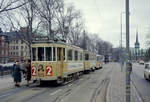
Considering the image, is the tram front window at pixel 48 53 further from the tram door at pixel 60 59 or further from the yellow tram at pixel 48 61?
the tram door at pixel 60 59

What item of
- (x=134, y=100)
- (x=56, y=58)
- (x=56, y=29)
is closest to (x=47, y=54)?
(x=56, y=58)

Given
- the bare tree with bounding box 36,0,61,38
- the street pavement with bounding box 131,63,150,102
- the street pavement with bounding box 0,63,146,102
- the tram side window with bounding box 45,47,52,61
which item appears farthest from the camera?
the bare tree with bounding box 36,0,61,38

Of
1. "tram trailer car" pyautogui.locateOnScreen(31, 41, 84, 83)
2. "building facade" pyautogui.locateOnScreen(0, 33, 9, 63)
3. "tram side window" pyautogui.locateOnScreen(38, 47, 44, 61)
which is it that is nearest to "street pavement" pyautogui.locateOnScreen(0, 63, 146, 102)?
"tram trailer car" pyautogui.locateOnScreen(31, 41, 84, 83)

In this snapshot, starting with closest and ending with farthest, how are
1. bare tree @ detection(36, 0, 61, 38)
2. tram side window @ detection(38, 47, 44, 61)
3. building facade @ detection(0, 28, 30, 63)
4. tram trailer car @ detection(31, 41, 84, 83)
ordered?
tram trailer car @ detection(31, 41, 84, 83) < tram side window @ detection(38, 47, 44, 61) < bare tree @ detection(36, 0, 61, 38) < building facade @ detection(0, 28, 30, 63)

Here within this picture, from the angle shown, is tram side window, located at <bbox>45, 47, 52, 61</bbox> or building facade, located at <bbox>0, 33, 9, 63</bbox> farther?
building facade, located at <bbox>0, 33, 9, 63</bbox>

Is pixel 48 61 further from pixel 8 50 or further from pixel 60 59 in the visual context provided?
pixel 8 50

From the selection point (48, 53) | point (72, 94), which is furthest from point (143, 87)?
point (48, 53)

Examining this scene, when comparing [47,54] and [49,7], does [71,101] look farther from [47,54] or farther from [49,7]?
[49,7]

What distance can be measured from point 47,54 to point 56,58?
0.70 metres

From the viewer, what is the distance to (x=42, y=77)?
14.3 meters

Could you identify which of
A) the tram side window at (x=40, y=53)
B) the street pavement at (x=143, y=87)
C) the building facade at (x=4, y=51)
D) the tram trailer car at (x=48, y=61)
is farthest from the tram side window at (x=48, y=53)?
the building facade at (x=4, y=51)

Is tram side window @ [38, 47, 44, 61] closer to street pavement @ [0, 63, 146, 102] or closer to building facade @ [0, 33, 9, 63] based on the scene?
street pavement @ [0, 63, 146, 102]

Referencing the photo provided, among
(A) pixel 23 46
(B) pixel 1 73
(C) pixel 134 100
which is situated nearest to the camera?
(C) pixel 134 100

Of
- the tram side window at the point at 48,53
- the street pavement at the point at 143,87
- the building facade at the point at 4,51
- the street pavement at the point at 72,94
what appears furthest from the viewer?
the building facade at the point at 4,51
